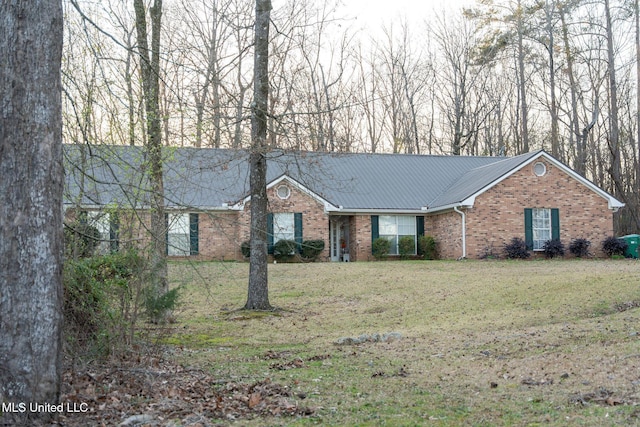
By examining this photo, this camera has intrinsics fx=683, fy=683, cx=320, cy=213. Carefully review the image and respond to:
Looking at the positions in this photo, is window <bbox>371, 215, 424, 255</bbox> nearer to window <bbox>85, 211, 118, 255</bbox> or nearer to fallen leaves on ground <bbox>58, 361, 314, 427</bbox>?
window <bbox>85, 211, 118, 255</bbox>

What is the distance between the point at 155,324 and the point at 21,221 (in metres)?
3.58

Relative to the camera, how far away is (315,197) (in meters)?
26.9

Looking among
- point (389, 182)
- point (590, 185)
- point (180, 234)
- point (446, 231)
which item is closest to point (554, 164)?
point (590, 185)

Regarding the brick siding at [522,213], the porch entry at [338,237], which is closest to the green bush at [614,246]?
the brick siding at [522,213]

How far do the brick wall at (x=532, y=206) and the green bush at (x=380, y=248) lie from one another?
10.7ft

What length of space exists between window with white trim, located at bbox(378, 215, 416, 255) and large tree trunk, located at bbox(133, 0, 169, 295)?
1647cm

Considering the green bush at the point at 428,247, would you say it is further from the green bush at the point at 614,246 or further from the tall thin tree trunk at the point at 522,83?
the tall thin tree trunk at the point at 522,83

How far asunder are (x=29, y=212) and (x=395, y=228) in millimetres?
23799

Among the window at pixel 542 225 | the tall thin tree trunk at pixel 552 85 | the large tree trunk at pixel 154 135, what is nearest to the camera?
the large tree trunk at pixel 154 135

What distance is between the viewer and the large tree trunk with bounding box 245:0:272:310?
47.2 ft

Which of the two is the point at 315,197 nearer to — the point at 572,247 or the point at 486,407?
the point at 572,247

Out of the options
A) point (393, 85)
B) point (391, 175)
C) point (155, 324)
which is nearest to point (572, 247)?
point (391, 175)

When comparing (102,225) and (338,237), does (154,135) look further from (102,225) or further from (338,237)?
(338,237)

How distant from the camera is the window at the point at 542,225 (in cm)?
2700
